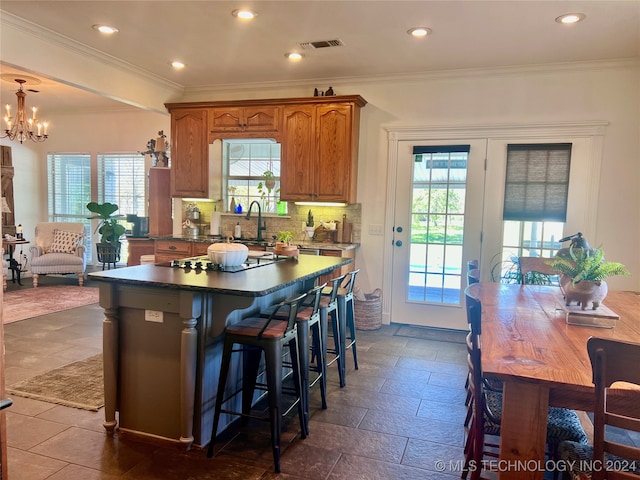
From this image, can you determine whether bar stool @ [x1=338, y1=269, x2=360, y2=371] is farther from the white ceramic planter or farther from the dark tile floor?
the white ceramic planter

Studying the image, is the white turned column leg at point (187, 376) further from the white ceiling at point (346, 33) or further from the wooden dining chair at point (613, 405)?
the white ceiling at point (346, 33)

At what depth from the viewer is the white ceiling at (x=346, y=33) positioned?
3.30 metres

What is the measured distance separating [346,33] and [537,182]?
7.88 ft

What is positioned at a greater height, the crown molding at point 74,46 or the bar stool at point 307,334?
the crown molding at point 74,46

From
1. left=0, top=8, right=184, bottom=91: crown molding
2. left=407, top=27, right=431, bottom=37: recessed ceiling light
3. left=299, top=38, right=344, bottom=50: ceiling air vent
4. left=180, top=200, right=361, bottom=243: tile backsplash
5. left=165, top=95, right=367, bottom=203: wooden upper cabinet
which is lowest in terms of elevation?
left=180, top=200, right=361, bottom=243: tile backsplash

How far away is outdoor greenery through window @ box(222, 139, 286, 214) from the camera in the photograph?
5.63m

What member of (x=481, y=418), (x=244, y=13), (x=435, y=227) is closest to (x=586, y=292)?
(x=481, y=418)

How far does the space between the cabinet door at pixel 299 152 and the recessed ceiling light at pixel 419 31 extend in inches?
58.4

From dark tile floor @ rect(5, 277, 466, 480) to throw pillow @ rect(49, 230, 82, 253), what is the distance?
3607mm

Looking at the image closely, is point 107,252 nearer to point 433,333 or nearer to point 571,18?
point 433,333

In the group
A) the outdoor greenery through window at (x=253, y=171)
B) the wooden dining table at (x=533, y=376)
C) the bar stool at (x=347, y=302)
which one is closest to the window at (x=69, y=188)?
the outdoor greenery through window at (x=253, y=171)

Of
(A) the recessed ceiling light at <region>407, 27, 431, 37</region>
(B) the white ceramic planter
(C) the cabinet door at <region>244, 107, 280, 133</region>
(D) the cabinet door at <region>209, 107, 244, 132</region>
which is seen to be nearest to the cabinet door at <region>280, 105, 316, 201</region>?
(C) the cabinet door at <region>244, 107, 280, 133</region>

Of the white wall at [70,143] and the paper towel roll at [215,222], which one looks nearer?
the paper towel roll at [215,222]

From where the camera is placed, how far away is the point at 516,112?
4.60 meters
